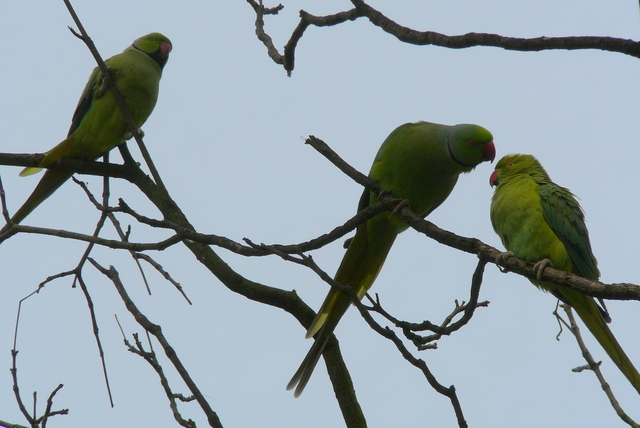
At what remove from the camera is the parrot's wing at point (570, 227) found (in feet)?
11.4

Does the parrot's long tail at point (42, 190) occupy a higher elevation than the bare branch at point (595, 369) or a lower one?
higher

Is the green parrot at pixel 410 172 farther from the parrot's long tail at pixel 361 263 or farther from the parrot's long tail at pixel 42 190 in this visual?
the parrot's long tail at pixel 42 190

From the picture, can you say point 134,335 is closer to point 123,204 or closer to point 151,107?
point 123,204

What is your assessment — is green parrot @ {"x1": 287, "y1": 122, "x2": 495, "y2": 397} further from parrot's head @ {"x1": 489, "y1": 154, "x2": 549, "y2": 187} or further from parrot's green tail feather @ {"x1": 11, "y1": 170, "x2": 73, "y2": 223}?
parrot's green tail feather @ {"x1": 11, "y1": 170, "x2": 73, "y2": 223}

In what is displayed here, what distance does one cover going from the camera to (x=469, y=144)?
12.2ft

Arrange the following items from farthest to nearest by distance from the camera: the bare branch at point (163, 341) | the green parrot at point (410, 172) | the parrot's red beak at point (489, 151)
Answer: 1. the parrot's red beak at point (489, 151)
2. the green parrot at point (410, 172)
3. the bare branch at point (163, 341)

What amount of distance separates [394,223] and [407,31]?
1.69 m

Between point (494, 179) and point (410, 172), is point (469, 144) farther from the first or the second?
point (494, 179)

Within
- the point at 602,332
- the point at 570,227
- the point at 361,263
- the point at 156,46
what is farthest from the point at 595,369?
the point at 156,46

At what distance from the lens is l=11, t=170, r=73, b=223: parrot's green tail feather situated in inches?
162

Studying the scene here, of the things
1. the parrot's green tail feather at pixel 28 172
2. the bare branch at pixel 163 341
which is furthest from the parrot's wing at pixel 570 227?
the parrot's green tail feather at pixel 28 172

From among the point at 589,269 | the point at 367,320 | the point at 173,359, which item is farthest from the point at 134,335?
the point at 589,269

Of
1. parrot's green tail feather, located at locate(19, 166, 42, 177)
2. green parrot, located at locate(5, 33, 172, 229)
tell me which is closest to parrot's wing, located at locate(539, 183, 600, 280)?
green parrot, located at locate(5, 33, 172, 229)

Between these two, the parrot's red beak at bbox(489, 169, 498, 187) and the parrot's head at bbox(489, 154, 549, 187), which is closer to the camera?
the parrot's head at bbox(489, 154, 549, 187)
